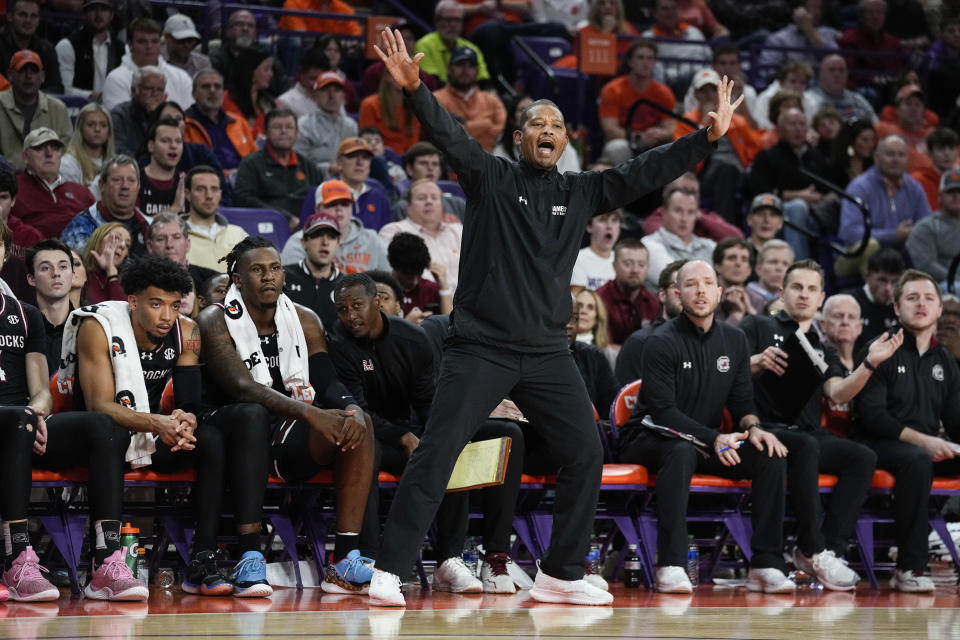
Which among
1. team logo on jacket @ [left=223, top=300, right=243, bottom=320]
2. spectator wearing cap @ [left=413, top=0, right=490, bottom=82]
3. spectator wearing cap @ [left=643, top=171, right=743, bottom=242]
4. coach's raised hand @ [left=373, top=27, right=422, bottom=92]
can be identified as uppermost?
spectator wearing cap @ [left=413, top=0, right=490, bottom=82]

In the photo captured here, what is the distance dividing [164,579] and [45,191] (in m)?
3.42

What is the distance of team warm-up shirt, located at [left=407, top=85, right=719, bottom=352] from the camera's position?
5.44 metres

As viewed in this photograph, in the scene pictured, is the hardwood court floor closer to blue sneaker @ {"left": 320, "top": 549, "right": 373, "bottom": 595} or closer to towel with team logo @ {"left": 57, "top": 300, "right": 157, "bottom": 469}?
blue sneaker @ {"left": 320, "top": 549, "right": 373, "bottom": 595}

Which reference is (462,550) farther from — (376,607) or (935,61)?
(935,61)

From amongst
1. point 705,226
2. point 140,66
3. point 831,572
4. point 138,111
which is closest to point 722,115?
point 831,572

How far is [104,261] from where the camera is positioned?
7.61m

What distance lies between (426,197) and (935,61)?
313 inches

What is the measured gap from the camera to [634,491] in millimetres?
7008

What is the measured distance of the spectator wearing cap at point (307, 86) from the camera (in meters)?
11.7

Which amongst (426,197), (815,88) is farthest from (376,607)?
(815,88)

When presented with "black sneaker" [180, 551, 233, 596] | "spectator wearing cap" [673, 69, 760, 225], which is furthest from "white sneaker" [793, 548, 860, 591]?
"spectator wearing cap" [673, 69, 760, 225]

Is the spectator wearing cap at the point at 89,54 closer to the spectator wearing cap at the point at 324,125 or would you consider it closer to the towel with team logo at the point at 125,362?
the spectator wearing cap at the point at 324,125

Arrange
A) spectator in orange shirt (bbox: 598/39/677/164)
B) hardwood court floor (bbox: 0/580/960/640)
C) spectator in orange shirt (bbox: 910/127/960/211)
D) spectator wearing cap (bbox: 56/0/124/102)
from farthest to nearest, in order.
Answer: spectator in orange shirt (bbox: 598/39/677/164)
spectator in orange shirt (bbox: 910/127/960/211)
spectator wearing cap (bbox: 56/0/124/102)
hardwood court floor (bbox: 0/580/960/640)

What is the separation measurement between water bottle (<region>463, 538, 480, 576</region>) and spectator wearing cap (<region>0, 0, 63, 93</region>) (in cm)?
565
